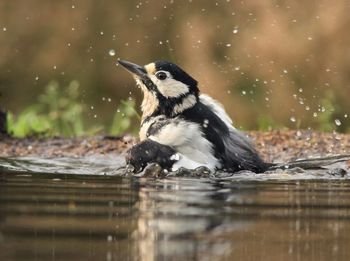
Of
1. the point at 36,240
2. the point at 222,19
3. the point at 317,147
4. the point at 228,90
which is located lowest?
the point at 36,240

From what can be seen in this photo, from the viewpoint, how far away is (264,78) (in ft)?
43.8

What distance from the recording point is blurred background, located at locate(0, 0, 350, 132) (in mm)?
13133

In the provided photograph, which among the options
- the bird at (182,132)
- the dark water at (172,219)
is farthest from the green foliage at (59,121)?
the dark water at (172,219)

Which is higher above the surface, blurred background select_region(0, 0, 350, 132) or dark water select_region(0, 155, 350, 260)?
blurred background select_region(0, 0, 350, 132)

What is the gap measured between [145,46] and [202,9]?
2.76ft

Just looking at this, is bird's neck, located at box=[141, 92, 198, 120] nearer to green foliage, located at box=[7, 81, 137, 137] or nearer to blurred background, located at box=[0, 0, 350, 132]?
green foliage, located at box=[7, 81, 137, 137]

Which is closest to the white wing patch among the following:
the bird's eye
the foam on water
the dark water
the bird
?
the bird

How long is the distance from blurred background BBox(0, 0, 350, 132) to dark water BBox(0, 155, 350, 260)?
5581mm

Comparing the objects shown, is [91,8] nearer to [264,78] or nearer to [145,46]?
[145,46]

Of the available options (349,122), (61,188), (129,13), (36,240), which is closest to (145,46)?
(129,13)

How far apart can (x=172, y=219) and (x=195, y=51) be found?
8767 millimetres

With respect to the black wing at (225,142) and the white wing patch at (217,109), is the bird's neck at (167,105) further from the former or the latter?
the white wing patch at (217,109)

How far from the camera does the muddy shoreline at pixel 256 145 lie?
9.34 metres

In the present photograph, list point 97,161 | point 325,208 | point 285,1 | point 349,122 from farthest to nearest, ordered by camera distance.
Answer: point 285,1, point 349,122, point 97,161, point 325,208
